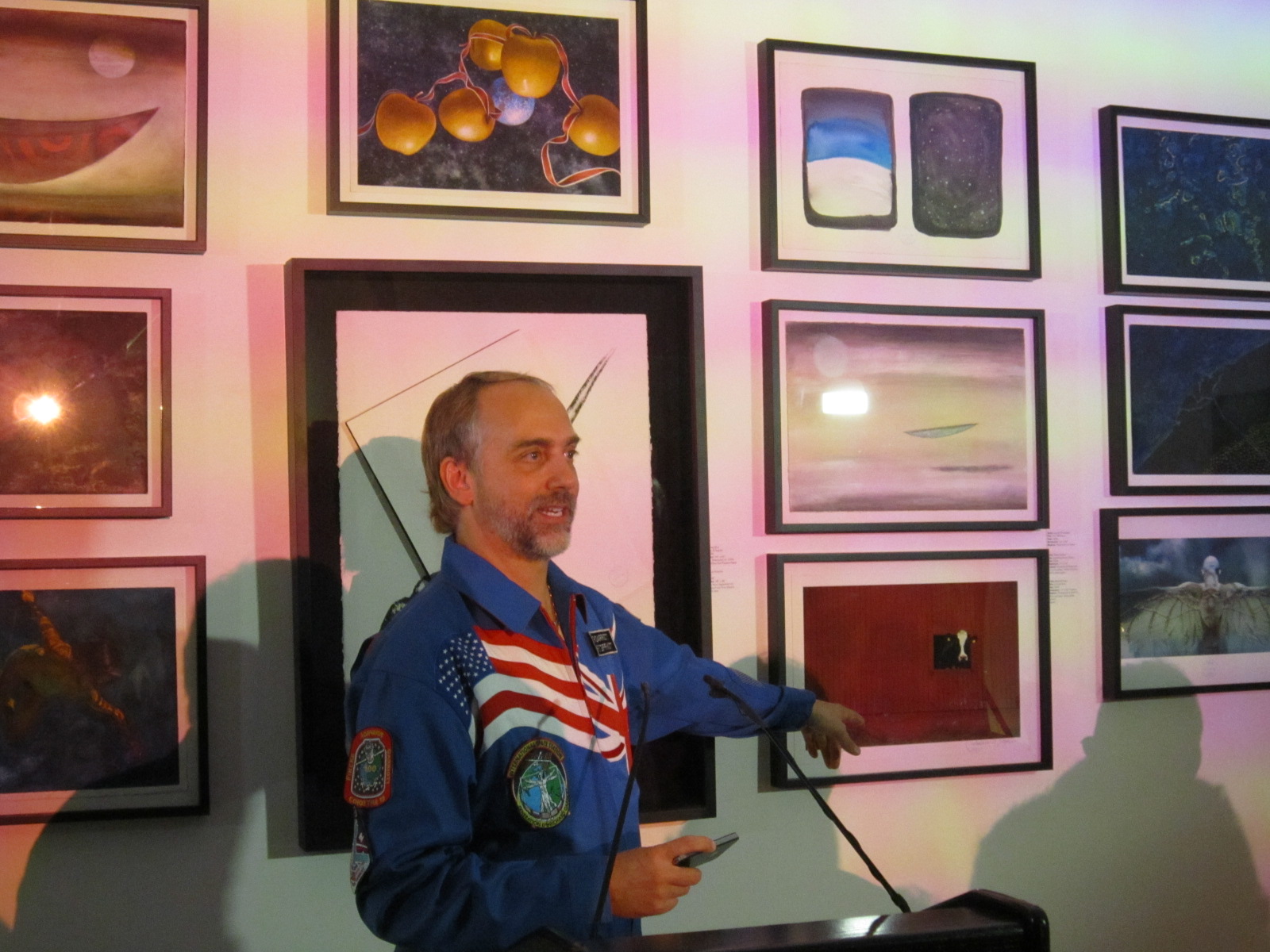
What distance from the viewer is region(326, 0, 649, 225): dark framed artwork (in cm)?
204

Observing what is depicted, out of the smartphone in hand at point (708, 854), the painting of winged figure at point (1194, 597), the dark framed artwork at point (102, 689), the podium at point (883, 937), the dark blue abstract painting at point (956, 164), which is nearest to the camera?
the podium at point (883, 937)

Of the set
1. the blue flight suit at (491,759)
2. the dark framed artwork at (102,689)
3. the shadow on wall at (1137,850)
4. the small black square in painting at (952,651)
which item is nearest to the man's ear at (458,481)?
the blue flight suit at (491,759)

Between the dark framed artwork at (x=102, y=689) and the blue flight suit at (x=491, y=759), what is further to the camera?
the dark framed artwork at (x=102, y=689)

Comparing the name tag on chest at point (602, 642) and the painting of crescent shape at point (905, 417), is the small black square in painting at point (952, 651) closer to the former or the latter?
the painting of crescent shape at point (905, 417)

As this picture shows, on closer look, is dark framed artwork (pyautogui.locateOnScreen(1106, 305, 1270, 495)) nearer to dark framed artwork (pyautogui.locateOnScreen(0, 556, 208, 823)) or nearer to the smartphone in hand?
the smartphone in hand

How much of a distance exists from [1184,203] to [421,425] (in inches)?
67.1

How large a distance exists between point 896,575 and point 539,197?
1013mm

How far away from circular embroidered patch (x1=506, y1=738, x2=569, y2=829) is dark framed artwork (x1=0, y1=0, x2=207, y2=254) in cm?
105

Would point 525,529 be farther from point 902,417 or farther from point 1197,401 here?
point 1197,401

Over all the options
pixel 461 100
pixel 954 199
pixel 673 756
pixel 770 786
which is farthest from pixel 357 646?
pixel 954 199

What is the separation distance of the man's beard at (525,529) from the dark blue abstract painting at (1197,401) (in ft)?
4.48

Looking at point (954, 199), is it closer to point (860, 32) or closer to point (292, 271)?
point (860, 32)

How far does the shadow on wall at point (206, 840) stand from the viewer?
6.24 feet

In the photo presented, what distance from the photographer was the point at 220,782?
1.97m
